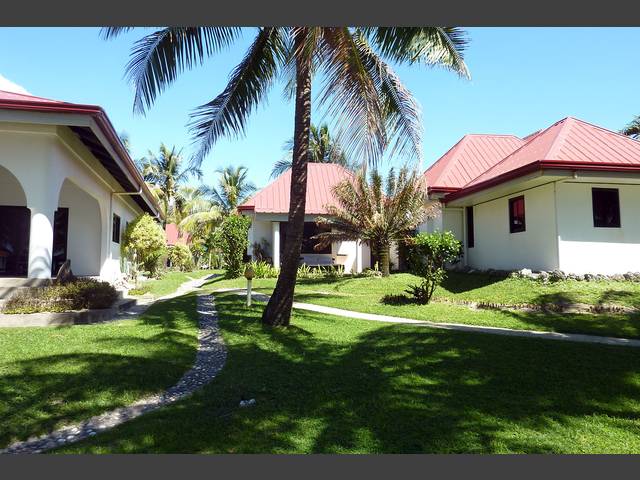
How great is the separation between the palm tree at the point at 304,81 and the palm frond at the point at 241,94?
0.02 m

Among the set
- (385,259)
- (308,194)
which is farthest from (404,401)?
(308,194)

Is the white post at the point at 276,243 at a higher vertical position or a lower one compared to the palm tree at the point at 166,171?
lower

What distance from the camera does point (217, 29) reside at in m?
8.27

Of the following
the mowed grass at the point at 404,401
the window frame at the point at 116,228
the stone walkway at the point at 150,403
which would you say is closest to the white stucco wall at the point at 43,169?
the window frame at the point at 116,228

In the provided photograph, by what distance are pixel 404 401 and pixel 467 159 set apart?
55.9 feet

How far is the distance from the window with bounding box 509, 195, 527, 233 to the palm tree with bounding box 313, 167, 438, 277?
9.38 feet

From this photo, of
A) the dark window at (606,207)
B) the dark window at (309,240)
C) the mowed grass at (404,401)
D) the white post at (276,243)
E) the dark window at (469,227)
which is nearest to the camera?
the mowed grass at (404,401)

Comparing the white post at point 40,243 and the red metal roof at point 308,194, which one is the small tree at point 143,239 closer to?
the red metal roof at point 308,194

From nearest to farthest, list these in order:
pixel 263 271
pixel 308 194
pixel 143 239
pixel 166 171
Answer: pixel 143 239
pixel 263 271
pixel 308 194
pixel 166 171

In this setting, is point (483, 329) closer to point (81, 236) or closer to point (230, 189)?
point (81, 236)

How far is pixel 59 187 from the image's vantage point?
9273mm

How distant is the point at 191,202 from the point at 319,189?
1802cm

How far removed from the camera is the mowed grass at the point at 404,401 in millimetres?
3717

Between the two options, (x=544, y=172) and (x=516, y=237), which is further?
(x=516, y=237)
